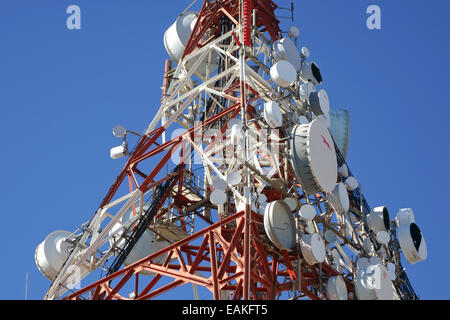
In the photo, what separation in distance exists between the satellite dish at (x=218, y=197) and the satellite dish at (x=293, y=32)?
10.6 m

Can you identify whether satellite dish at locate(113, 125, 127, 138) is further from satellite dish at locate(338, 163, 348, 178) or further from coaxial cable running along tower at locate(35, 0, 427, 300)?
satellite dish at locate(338, 163, 348, 178)

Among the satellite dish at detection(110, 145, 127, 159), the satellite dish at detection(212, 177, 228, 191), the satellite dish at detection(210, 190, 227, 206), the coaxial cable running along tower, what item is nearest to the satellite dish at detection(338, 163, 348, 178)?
the coaxial cable running along tower

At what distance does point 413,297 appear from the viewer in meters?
34.7

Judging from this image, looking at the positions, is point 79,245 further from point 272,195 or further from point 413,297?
point 413,297

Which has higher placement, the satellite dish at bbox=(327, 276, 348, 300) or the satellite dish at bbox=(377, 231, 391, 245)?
the satellite dish at bbox=(377, 231, 391, 245)

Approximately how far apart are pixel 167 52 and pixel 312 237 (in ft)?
49.7

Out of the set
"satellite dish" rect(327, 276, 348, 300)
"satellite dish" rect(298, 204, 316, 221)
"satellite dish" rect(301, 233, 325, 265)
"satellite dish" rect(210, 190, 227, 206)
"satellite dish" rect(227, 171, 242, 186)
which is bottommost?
"satellite dish" rect(327, 276, 348, 300)

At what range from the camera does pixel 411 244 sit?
111 feet

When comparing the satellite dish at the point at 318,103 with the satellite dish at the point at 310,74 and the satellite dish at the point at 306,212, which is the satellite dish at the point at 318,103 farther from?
the satellite dish at the point at 306,212

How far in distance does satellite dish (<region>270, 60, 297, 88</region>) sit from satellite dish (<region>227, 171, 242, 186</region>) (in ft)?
14.5

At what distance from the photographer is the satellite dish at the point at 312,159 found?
96.8 ft

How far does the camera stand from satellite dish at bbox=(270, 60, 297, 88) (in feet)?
104

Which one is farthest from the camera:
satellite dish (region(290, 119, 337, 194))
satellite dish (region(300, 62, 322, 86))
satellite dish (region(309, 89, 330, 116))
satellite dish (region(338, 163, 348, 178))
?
satellite dish (region(300, 62, 322, 86))
